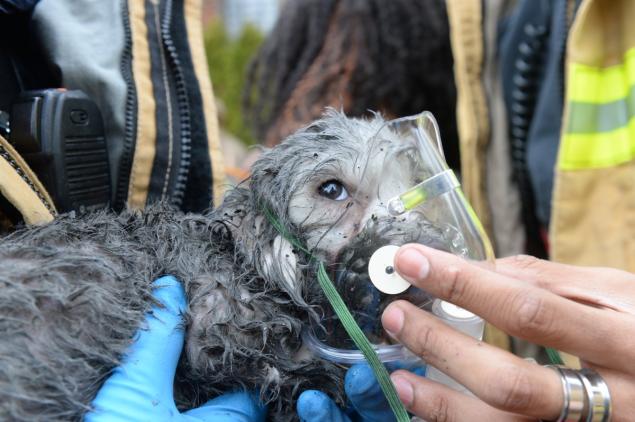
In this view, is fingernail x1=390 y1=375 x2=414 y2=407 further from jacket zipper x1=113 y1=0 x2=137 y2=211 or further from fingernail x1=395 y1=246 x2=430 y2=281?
jacket zipper x1=113 y1=0 x2=137 y2=211

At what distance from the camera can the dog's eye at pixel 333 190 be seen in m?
1.46

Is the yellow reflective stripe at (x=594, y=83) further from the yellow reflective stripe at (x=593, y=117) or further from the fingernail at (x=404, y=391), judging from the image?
the fingernail at (x=404, y=391)

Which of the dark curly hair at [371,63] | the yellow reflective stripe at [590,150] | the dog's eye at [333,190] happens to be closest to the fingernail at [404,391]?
the dog's eye at [333,190]

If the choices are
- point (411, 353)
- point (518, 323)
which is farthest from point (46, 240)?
point (518, 323)

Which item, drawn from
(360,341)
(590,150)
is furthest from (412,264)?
(590,150)

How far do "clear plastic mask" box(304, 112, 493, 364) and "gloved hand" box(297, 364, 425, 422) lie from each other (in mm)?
40

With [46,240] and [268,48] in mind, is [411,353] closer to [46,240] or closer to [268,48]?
[46,240]

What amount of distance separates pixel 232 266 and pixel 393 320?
0.42 metres

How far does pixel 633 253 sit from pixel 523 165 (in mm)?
700

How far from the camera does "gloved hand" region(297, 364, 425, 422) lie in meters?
1.35

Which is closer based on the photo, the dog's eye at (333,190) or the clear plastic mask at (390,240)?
the clear plastic mask at (390,240)

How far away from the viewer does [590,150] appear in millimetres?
2240

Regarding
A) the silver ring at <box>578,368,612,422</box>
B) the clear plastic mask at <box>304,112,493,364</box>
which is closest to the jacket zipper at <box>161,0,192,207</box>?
the clear plastic mask at <box>304,112,493,364</box>

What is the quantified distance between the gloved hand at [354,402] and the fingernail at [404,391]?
0.05 m
